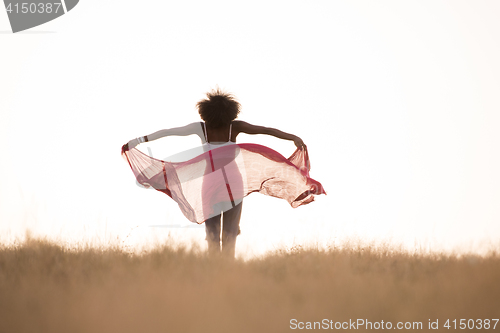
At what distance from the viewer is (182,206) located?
4.98 meters

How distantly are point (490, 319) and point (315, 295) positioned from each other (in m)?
1.38

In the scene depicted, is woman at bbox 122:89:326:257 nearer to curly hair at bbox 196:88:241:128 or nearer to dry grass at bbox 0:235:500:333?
curly hair at bbox 196:88:241:128

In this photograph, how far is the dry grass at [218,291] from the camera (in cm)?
302

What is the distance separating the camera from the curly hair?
458cm

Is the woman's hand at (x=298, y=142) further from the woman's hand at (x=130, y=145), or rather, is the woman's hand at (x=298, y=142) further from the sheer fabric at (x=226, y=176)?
the woman's hand at (x=130, y=145)

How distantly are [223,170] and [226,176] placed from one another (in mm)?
80

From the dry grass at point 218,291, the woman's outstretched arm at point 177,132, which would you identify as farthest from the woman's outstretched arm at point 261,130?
the dry grass at point 218,291

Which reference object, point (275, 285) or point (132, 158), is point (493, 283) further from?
point (132, 158)

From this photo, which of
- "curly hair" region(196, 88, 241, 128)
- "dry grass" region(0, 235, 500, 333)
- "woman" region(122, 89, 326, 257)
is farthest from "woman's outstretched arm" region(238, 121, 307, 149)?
"dry grass" region(0, 235, 500, 333)

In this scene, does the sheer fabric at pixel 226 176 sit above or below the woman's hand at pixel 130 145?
below

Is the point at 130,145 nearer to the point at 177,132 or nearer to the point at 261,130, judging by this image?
the point at 177,132

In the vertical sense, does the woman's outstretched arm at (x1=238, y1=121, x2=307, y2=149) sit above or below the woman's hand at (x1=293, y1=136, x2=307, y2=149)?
above

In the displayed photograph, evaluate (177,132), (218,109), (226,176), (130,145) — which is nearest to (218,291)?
(226,176)

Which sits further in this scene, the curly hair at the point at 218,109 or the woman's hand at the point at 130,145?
the woman's hand at the point at 130,145
